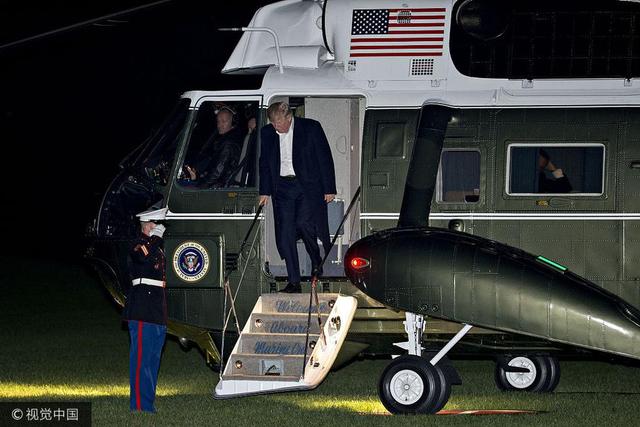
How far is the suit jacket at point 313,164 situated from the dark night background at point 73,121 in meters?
16.7

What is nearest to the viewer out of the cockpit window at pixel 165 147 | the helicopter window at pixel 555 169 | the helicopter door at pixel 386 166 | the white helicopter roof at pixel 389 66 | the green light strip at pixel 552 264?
the green light strip at pixel 552 264

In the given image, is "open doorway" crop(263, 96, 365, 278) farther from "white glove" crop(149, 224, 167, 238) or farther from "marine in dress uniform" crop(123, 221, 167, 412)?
"marine in dress uniform" crop(123, 221, 167, 412)

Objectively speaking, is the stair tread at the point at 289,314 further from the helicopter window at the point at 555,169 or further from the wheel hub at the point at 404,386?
the helicopter window at the point at 555,169

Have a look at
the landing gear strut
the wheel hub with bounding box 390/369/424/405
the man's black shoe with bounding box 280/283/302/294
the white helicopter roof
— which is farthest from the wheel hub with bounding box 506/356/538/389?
the white helicopter roof

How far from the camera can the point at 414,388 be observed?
40.3ft

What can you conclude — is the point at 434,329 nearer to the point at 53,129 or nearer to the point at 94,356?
the point at 94,356

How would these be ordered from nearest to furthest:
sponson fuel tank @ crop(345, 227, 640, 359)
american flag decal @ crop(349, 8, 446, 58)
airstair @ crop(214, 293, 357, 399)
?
sponson fuel tank @ crop(345, 227, 640, 359) → airstair @ crop(214, 293, 357, 399) → american flag decal @ crop(349, 8, 446, 58)

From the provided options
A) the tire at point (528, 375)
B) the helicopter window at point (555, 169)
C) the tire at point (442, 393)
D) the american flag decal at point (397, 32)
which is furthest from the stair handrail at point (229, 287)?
the tire at point (528, 375)

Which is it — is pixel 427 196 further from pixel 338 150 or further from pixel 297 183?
pixel 338 150

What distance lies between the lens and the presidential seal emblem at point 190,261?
13039mm

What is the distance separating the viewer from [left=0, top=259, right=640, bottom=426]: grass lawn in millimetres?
11992

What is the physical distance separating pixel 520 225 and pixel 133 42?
22.6 meters

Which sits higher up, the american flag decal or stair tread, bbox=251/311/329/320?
the american flag decal

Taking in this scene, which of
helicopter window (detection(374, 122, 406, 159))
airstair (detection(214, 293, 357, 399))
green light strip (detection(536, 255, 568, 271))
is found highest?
helicopter window (detection(374, 122, 406, 159))
